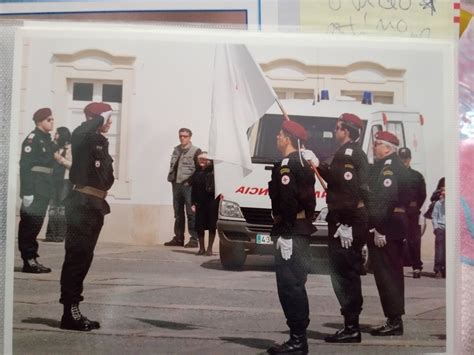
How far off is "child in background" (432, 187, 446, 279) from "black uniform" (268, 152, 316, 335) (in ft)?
1.72

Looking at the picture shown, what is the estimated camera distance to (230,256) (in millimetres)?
2123

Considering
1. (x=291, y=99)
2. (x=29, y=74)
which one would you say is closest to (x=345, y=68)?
(x=291, y=99)

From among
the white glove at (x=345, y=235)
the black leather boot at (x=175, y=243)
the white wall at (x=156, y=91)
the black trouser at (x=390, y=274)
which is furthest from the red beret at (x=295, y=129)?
the black leather boot at (x=175, y=243)

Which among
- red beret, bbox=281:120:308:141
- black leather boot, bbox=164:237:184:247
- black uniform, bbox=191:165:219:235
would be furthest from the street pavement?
red beret, bbox=281:120:308:141

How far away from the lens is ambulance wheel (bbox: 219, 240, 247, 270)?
2.12m

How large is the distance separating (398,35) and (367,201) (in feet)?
Result: 2.29

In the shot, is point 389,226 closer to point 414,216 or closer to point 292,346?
point 414,216

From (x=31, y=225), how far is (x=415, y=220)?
152cm

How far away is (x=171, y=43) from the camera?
217 centimetres

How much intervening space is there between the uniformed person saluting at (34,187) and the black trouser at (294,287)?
0.91 meters

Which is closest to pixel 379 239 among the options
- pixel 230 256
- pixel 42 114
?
pixel 230 256

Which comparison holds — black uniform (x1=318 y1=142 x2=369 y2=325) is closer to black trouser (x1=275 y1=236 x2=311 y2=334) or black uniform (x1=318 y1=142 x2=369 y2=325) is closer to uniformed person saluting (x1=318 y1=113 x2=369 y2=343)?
uniformed person saluting (x1=318 y1=113 x2=369 y2=343)

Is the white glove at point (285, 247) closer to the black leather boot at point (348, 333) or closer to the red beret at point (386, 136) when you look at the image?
the black leather boot at point (348, 333)

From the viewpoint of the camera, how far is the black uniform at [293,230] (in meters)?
2.13
